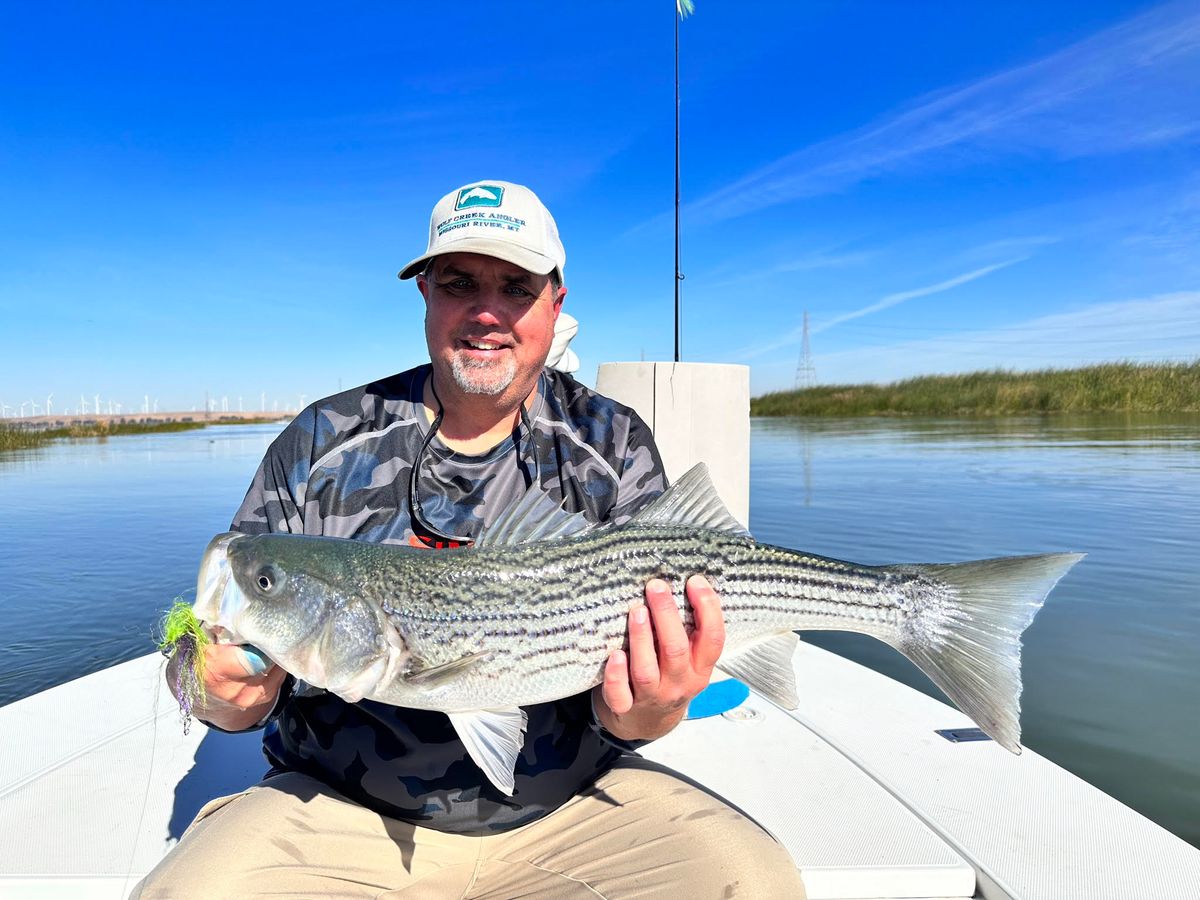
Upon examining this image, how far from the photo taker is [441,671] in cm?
240

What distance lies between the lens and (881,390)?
5081 cm

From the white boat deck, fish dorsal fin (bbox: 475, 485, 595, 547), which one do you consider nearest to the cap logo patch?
fish dorsal fin (bbox: 475, 485, 595, 547)

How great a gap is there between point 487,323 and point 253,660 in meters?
1.54

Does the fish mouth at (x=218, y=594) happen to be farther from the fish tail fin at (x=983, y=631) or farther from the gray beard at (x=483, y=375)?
the fish tail fin at (x=983, y=631)

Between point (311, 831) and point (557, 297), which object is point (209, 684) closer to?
point (311, 831)

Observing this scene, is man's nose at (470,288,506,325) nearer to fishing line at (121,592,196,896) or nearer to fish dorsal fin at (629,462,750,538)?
fish dorsal fin at (629,462,750,538)

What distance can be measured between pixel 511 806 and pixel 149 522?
1494cm

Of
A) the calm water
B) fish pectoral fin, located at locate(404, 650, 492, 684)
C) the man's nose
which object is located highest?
the man's nose

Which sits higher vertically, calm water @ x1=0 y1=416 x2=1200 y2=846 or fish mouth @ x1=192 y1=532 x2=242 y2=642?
fish mouth @ x1=192 y1=532 x2=242 y2=642

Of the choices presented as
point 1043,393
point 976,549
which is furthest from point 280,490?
point 1043,393

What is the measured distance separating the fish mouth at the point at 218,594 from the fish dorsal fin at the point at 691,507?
1.35 m

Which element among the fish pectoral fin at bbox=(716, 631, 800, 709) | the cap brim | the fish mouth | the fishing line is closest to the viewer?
the fish mouth

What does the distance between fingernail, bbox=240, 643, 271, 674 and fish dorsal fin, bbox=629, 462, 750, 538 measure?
134cm

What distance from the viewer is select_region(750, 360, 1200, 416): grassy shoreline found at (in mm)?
36594
